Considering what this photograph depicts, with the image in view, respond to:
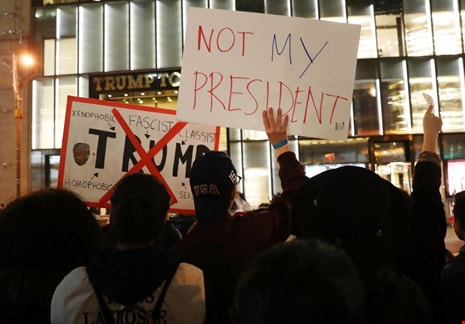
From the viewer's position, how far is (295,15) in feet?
53.5

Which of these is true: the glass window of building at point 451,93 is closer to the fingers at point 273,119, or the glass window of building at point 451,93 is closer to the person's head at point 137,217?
the fingers at point 273,119

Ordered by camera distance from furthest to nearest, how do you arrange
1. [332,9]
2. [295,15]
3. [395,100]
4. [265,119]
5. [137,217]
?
[332,9]
[295,15]
[395,100]
[265,119]
[137,217]

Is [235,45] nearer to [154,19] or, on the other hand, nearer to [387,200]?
[387,200]

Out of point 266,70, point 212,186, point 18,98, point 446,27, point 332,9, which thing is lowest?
point 212,186

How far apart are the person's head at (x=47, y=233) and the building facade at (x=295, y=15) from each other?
13.5 metres

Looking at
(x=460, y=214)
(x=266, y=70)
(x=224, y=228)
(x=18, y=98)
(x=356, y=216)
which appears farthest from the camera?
(x=18, y=98)

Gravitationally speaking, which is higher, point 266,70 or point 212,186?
point 266,70

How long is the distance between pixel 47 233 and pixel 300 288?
1.47 meters

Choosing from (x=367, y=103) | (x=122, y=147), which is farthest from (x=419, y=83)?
(x=122, y=147)

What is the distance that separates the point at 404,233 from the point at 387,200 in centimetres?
17

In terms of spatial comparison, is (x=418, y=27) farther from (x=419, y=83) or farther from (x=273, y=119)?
(x=273, y=119)

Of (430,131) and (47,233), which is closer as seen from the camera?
(47,233)

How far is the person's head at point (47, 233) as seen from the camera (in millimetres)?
2029

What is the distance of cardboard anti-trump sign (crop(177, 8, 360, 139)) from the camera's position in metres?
3.27
